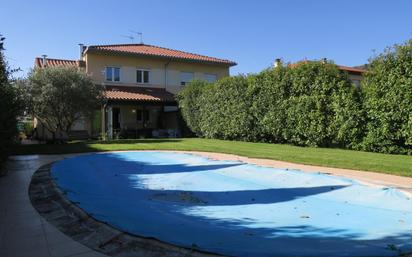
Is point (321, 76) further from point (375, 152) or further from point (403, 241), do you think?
point (403, 241)

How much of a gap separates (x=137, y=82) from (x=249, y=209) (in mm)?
26019

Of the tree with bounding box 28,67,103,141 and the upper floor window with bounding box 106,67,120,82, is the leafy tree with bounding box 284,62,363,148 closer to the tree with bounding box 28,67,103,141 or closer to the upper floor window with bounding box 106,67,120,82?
the tree with bounding box 28,67,103,141

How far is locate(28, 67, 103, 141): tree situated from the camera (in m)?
21.9

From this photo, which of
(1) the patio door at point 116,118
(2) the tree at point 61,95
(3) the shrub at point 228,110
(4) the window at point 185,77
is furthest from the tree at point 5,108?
(4) the window at point 185,77

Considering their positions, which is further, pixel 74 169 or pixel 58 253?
pixel 74 169

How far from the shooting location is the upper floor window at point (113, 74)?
30.7 metres

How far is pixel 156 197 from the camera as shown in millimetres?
8461

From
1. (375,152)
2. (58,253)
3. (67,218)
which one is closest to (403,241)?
(58,253)

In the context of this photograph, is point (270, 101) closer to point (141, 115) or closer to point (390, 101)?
point (390, 101)

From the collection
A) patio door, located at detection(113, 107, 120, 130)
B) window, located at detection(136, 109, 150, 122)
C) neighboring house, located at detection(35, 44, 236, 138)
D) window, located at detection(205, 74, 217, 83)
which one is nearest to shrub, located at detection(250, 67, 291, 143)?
neighboring house, located at detection(35, 44, 236, 138)

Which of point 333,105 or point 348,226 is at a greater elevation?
point 333,105

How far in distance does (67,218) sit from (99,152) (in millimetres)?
11777

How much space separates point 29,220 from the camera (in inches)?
253

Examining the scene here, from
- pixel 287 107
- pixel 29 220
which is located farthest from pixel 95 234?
pixel 287 107
